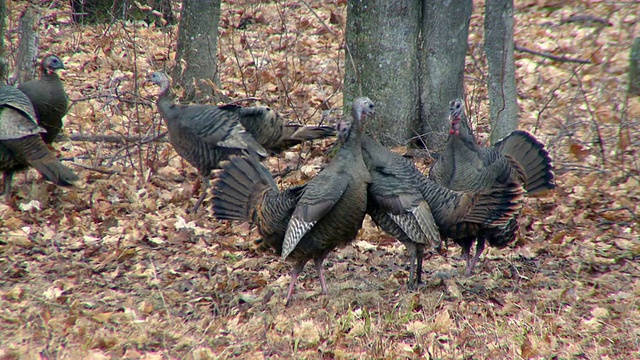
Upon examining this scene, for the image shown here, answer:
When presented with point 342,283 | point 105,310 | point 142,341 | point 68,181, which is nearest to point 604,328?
point 342,283

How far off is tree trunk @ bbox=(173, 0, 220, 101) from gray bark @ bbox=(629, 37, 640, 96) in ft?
15.7

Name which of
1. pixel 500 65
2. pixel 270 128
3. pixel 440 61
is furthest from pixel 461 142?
pixel 270 128


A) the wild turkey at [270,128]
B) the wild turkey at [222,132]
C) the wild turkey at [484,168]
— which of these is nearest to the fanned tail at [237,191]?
the wild turkey at [222,132]

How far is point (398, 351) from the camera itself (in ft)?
13.5

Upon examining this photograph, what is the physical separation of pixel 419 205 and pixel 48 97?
4378 mm

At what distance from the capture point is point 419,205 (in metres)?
5.20

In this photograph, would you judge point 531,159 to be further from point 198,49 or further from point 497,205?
point 198,49

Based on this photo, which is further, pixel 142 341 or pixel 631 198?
pixel 631 198

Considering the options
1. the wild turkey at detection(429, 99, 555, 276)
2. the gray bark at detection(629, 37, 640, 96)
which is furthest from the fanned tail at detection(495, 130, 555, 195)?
the gray bark at detection(629, 37, 640, 96)

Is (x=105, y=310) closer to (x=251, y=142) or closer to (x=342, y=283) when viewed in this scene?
(x=342, y=283)

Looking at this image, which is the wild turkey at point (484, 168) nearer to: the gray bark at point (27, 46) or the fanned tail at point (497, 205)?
the fanned tail at point (497, 205)

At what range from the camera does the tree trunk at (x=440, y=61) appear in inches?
267

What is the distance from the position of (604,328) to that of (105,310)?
3448 mm

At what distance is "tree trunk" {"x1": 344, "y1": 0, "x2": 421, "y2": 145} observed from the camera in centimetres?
680
